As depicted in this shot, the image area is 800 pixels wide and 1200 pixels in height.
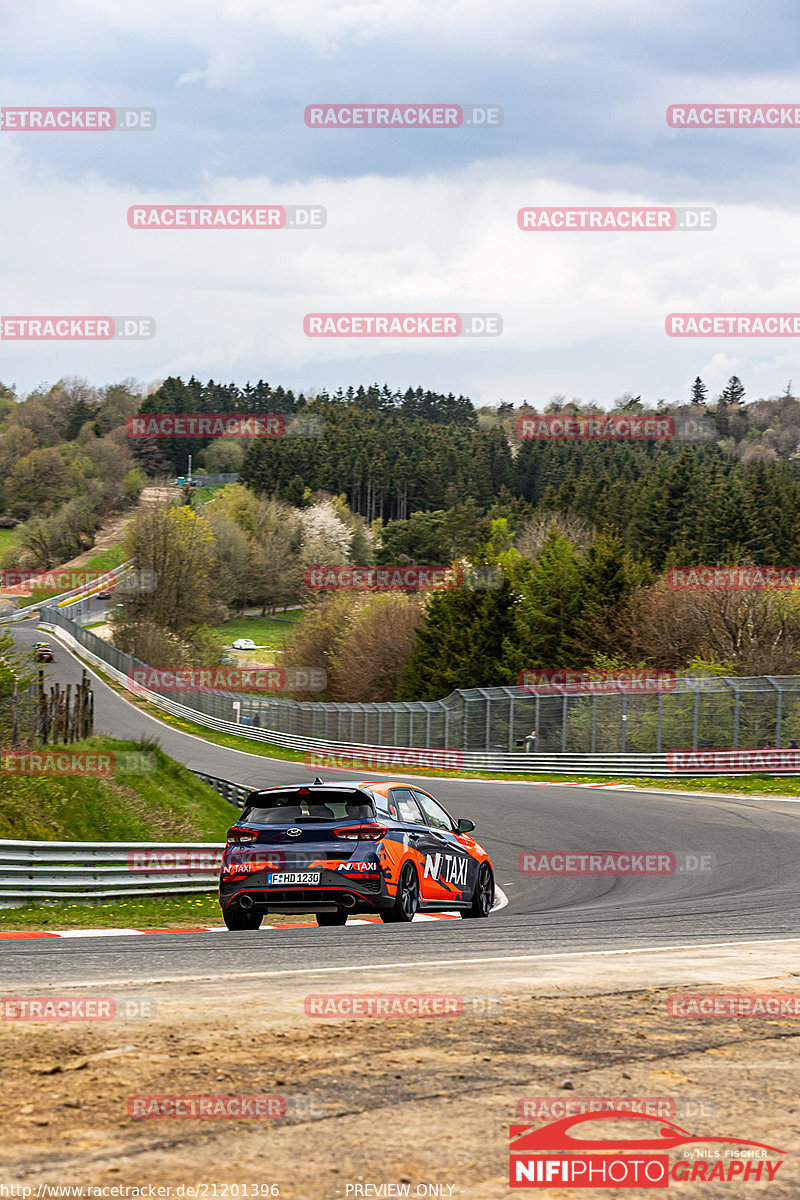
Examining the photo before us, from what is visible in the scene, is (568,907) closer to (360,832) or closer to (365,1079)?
(360,832)

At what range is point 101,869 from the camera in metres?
14.9

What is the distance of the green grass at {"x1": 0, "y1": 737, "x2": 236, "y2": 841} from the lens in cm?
1716

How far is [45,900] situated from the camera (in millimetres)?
14188

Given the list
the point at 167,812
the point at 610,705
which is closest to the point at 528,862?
the point at 167,812

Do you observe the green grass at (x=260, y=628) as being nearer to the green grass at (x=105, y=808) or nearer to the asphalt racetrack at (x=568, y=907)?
the asphalt racetrack at (x=568, y=907)

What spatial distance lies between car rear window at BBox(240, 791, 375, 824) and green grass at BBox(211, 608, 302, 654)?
98.1 meters

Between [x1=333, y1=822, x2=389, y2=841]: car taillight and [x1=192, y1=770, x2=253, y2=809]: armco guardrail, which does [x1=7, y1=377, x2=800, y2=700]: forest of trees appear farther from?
[x1=333, y1=822, x2=389, y2=841]: car taillight

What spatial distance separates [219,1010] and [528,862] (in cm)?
1424

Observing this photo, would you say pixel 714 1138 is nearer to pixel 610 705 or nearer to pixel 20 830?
pixel 20 830

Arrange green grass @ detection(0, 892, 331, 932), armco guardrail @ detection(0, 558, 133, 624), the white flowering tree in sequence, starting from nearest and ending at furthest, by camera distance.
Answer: green grass @ detection(0, 892, 331, 932) → armco guardrail @ detection(0, 558, 133, 624) → the white flowering tree

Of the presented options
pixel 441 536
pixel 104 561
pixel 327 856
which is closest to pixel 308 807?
pixel 327 856

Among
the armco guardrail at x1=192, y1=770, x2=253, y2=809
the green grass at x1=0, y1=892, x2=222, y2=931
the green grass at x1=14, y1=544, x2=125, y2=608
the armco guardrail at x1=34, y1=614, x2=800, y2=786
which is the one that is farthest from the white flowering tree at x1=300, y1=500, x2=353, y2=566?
the green grass at x1=0, y1=892, x2=222, y2=931

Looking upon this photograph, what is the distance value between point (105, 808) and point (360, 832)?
8753mm

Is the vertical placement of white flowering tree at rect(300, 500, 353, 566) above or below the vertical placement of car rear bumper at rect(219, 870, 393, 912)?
above
